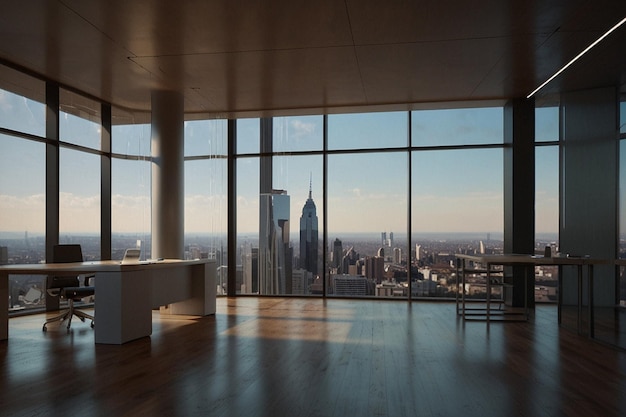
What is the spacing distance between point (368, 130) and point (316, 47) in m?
3.47

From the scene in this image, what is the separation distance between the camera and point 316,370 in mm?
4129

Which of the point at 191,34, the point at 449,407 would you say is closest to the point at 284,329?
the point at 449,407

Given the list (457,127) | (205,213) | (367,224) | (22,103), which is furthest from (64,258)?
(457,127)

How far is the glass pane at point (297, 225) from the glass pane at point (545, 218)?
3567 mm

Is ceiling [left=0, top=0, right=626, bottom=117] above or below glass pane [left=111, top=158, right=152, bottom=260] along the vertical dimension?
above

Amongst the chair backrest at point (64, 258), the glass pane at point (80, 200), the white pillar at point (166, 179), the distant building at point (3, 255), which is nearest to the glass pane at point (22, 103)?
the glass pane at point (80, 200)

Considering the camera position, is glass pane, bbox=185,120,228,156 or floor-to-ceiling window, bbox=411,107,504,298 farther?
glass pane, bbox=185,120,228,156

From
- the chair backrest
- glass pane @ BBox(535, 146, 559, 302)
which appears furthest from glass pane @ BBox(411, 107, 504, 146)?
the chair backrest

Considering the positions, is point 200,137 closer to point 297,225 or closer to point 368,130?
point 297,225

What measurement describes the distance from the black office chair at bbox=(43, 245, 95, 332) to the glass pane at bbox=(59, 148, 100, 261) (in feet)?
4.63

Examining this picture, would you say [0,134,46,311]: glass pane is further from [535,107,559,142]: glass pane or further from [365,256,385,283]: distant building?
[535,107,559,142]: glass pane

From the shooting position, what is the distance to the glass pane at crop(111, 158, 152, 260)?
8.93 m

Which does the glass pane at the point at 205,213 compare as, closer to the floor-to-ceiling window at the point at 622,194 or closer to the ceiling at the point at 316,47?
the ceiling at the point at 316,47

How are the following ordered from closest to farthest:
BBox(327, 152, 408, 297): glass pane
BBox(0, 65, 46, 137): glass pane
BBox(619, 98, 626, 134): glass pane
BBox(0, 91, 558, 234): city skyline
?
BBox(619, 98, 626, 134): glass pane < BBox(0, 65, 46, 137): glass pane < BBox(0, 91, 558, 234): city skyline < BBox(327, 152, 408, 297): glass pane
